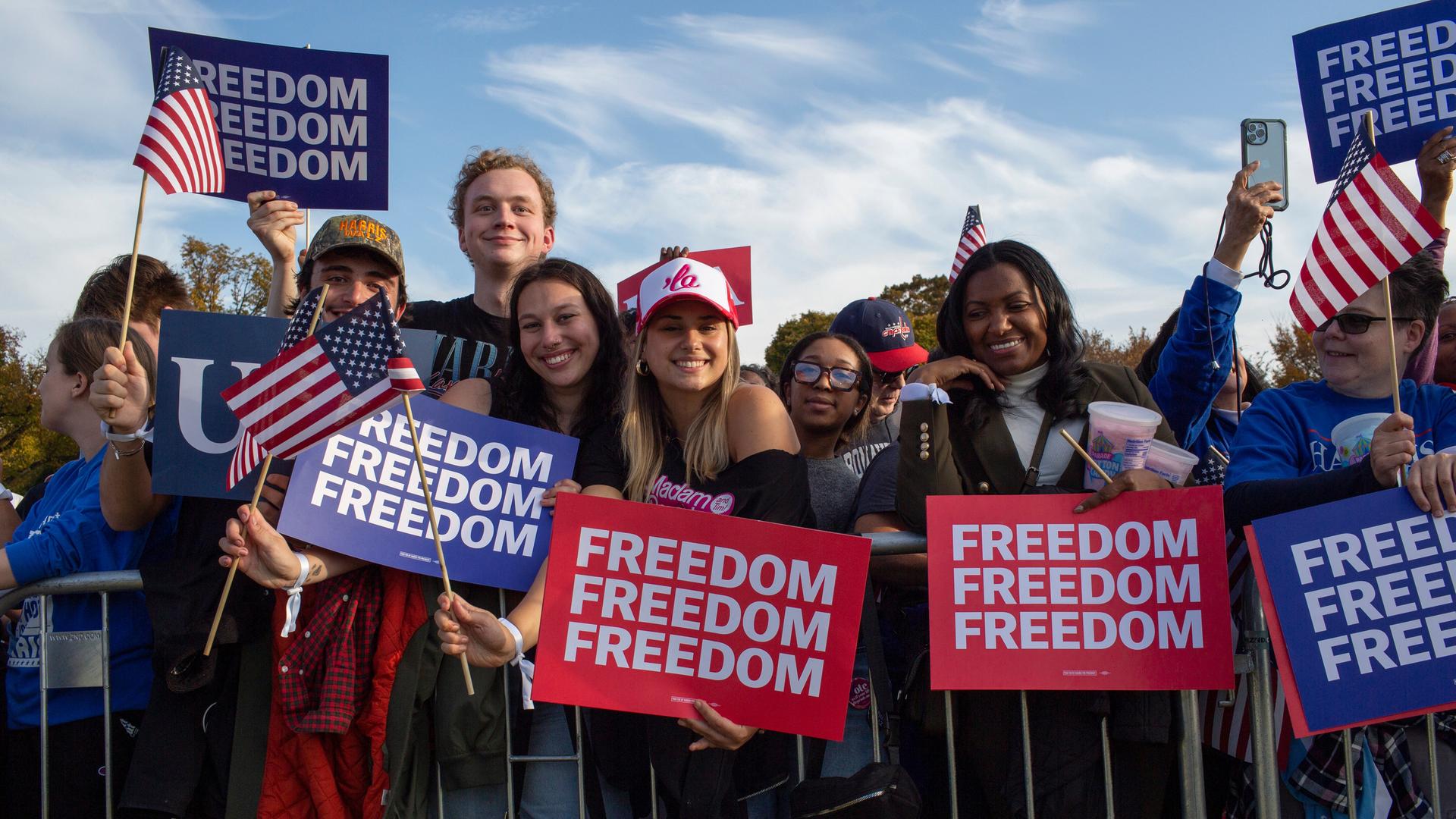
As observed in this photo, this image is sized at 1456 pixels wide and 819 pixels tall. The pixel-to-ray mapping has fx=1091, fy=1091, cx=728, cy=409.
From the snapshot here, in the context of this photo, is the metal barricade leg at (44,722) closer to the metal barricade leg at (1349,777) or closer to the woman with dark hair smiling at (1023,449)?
the woman with dark hair smiling at (1023,449)

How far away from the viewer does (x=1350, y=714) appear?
9.93 feet

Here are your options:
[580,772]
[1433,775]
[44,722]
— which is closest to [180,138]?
[44,722]

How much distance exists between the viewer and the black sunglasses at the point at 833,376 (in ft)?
14.4

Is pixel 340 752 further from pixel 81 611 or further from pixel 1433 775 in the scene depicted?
pixel 1433 775

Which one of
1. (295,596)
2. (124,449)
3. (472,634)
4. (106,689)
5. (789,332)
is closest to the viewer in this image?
(472,634)

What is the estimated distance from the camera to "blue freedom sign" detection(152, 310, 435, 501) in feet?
11.3

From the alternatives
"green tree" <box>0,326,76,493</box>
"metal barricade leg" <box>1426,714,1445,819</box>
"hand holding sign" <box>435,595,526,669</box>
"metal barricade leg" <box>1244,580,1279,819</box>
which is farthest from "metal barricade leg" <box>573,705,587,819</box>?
"green tree" <box>0,326,76,493</box>

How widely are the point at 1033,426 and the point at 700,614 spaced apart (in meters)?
1.26

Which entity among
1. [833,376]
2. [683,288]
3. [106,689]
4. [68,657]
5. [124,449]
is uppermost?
[683,288]

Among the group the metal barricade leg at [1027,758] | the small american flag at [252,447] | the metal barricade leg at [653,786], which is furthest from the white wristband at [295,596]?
the metal barricade leg at [1027,758]

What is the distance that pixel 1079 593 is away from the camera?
3.25 meters

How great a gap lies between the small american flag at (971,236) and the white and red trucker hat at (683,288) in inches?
90.2

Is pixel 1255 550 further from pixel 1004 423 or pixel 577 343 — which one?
pixel 577 343

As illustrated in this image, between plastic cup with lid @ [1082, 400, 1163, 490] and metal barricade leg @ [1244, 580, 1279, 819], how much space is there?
0.51 meters
